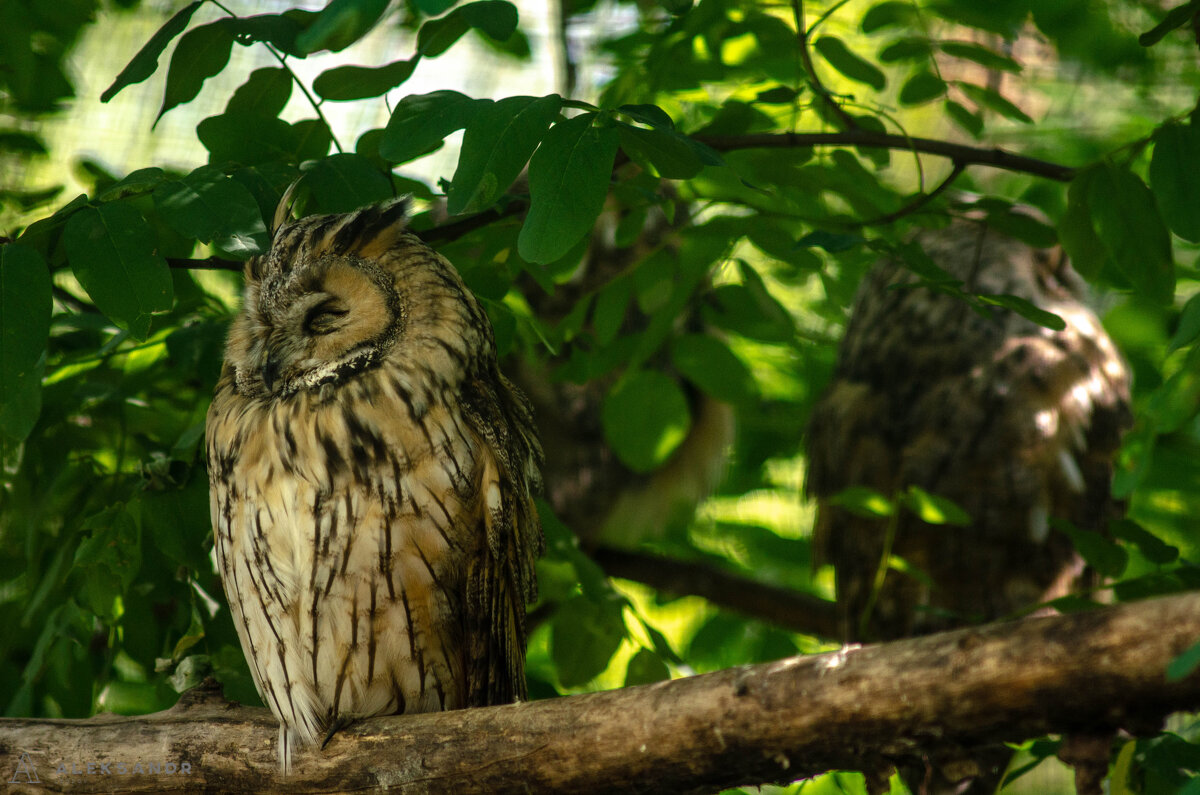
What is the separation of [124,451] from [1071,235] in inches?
65.6

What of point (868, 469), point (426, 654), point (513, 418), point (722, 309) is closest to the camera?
point (426, 654)

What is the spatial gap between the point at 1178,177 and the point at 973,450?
1.58 metres

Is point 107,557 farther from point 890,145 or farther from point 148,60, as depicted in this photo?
point 890,145

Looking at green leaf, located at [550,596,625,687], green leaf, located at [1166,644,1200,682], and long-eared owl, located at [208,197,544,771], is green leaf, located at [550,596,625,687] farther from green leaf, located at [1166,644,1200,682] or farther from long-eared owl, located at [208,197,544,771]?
green leaf, located at [1166,644,1200,682]

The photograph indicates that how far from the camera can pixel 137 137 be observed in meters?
3.14

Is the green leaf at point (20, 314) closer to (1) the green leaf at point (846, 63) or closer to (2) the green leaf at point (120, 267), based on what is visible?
(2) the green leaf at point (120, 267)

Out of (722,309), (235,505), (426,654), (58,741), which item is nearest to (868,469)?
(722,309)

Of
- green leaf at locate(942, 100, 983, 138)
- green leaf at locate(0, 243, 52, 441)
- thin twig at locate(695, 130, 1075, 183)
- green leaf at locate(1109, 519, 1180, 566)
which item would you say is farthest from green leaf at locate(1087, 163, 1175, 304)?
green leaf at locate(0, 243, 52, 441)

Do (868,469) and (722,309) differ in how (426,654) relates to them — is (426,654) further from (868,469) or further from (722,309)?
(868,469)

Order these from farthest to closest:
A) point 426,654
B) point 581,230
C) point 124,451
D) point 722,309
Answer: point 722,309
point 124,451
point 426,654
point 581,230

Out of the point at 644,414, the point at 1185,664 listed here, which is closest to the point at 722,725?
the point at 1185,664

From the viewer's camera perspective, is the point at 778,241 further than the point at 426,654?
Yes

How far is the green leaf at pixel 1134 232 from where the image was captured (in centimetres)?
151

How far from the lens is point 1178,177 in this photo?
1.41 m
